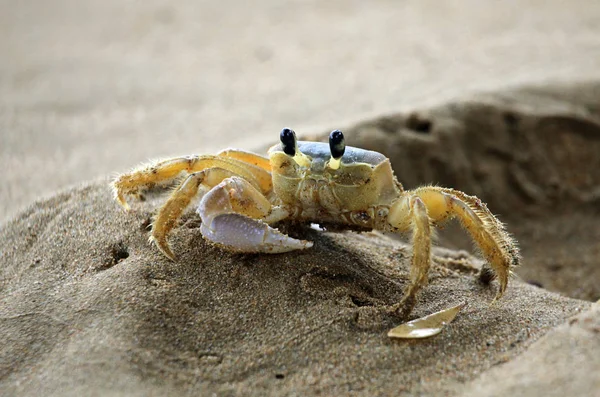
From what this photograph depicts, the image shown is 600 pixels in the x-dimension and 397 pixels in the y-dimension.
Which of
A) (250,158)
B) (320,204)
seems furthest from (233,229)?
(250,158)

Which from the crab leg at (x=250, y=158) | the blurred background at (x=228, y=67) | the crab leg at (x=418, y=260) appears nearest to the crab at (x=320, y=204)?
the crab leg at (x=418, y=260)

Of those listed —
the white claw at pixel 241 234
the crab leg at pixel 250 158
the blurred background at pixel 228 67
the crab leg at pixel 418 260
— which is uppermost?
the blurred background at pixel 228 67

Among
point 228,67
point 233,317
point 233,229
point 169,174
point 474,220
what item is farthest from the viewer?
point 228,67

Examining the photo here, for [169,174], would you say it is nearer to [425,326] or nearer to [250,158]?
[250,158]

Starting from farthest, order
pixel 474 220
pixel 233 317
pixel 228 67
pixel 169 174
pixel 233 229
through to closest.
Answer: pixel 228 67, pixel 169 174, pixel 474 220, pixel 233 229, pixel 233 317

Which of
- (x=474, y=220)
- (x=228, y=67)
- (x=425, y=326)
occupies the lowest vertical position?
(x=425, y=326)

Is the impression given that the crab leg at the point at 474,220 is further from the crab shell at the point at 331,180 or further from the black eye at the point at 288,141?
the black eye at the point at 288,141
